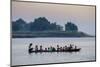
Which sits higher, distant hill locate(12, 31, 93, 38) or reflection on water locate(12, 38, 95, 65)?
distant hill locate(12, 31, 93, 38)

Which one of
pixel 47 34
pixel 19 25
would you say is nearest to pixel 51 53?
Answer: pixel 47 34

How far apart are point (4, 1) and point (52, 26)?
26.7 inches

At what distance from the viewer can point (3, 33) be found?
235cm

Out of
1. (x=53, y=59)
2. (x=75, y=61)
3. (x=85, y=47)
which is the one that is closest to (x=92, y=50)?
(x=85, y=47)

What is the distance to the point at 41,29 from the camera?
252cm

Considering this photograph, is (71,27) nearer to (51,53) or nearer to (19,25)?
(51,53)

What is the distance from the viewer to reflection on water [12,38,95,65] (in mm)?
2395

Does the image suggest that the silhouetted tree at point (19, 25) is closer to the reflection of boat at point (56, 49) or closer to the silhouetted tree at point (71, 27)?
the reflection of boat at point (56, 49)

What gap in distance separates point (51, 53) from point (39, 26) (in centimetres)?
38

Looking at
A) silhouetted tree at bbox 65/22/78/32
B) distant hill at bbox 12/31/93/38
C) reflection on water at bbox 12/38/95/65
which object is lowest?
reflection on water at bbox 12/38/95/65

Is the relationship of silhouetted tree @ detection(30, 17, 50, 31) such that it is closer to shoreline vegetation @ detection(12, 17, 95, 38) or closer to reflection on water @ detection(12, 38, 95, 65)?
shoreline vegetation @ detection(12, 17, 95, 38)

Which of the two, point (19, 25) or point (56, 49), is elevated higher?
point (19, 25)

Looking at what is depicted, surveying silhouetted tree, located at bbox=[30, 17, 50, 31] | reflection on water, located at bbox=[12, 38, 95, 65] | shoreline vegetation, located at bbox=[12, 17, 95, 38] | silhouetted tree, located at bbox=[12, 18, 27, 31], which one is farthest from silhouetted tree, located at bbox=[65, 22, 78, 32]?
silhouetted tree, located at bbox=[12, 18, 27, 31]

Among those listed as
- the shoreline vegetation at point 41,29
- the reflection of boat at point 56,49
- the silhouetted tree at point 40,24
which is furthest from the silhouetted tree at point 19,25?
the reflection of boat at point 56,49
